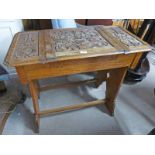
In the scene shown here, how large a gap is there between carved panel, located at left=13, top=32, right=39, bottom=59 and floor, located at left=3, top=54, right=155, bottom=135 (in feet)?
2.69

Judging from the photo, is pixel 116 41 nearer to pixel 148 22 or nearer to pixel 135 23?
pixel 148 22

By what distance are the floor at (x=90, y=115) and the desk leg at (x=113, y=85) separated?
11 cm

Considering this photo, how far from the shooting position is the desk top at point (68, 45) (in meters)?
1.00

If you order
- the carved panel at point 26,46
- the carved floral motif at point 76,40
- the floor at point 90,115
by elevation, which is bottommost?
the floor at point 90,115

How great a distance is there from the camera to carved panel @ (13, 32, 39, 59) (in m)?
1.02

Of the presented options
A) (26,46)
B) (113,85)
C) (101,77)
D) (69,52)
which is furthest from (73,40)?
(101,77)

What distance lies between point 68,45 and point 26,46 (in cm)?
32

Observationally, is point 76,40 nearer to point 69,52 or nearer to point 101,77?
point 69,52

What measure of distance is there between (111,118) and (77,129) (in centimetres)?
40

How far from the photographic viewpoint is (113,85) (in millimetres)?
1551

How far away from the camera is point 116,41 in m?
1.21

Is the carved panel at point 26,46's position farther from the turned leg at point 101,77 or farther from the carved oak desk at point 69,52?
the turned leg at point 101,77

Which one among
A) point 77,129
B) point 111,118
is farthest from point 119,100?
point 77,129

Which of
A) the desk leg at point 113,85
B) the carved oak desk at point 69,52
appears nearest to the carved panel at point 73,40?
the carved oak desk at point 69,52
